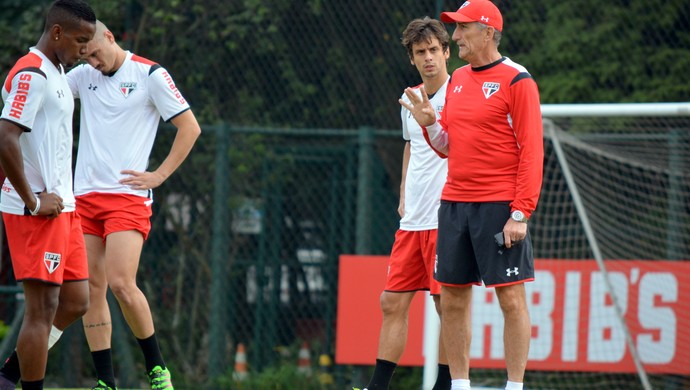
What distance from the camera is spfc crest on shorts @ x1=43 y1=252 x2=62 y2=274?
4.64 meters

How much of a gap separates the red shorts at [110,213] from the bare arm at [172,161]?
0.38 feet

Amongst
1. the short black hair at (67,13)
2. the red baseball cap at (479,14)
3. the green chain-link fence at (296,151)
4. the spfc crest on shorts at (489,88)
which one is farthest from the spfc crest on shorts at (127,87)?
the green chain-link fence at (296,151)

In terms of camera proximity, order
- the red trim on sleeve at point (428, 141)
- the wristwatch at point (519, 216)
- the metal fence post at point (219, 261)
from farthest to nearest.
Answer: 1. the metal fence post at point (219, 261)
2. the red trim on sleeve at point (428, 141)
3. the wristwatch at point (519, 216)

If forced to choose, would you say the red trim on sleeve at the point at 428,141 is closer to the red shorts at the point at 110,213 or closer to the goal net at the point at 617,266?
the red shorts at the point at 110,213

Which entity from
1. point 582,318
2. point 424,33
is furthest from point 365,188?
point 424,33

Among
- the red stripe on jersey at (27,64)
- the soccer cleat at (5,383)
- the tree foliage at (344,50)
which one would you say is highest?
the tree foliage at (344,50)

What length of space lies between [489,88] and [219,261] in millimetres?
4165

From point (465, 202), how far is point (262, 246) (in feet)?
12.9

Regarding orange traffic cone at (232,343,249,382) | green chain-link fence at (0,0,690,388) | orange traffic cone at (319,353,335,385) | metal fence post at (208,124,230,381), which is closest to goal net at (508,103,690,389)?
green chain-link fence at (0,0,690,388)

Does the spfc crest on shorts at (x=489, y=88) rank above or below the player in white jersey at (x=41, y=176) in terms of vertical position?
above

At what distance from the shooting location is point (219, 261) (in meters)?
8.73

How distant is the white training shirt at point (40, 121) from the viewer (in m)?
4.57

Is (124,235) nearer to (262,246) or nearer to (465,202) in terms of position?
(465,202)

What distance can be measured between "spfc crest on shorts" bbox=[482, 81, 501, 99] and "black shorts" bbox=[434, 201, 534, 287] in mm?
529
